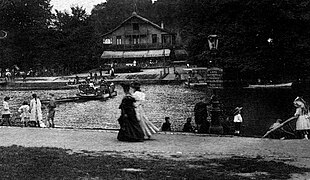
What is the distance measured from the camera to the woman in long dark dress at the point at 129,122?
15.1 m

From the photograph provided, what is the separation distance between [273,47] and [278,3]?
4.05 metres

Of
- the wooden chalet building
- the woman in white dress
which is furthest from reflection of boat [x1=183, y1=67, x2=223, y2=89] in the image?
the wooden chalet building

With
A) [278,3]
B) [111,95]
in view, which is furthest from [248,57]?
[111,95]

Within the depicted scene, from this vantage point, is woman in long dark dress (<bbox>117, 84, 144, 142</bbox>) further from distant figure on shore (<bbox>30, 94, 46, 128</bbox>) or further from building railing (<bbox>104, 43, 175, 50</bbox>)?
building railing (<bbox>104, 43, 175, 50</bbox>)

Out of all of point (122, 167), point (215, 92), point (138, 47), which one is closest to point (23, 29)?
point (138, 47)

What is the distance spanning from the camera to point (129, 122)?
599 inches

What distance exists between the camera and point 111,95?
1940 inches

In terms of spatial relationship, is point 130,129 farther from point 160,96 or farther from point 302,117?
point 160,96

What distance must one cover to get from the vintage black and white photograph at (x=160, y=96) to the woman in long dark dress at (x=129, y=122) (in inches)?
1.3

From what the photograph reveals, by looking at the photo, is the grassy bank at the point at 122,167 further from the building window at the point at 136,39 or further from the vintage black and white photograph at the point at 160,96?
the building window at the point at 136,39

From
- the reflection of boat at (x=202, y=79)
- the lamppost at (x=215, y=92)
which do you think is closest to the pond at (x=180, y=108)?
the reflection of boat at (x=202, y=79)

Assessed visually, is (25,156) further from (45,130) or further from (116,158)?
(45,130)

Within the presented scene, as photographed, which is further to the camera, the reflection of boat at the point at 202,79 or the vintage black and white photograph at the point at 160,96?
the reflection of boat at the point at 202,79

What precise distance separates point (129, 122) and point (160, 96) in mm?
31826
